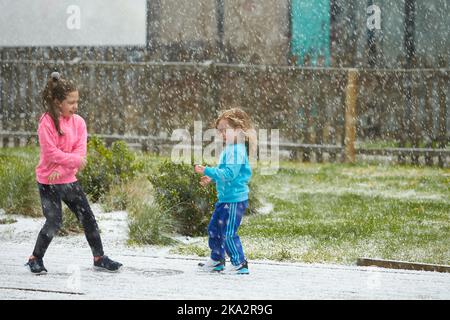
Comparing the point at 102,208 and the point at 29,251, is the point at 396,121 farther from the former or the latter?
the point at 29,251

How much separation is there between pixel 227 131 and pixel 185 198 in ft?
7.42

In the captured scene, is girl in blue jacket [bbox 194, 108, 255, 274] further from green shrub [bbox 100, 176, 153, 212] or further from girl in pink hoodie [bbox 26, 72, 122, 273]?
green shrub [bbox 100, 176, 153, 212]

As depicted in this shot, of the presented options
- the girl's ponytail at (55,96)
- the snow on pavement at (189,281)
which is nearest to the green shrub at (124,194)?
the snow on pavement at (189,281)

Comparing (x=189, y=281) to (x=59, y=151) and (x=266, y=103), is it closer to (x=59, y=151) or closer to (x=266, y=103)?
(x=59, y=151)

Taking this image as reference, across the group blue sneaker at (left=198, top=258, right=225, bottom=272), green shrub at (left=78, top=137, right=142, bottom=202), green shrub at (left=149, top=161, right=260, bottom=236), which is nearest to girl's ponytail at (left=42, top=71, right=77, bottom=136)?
blue sneaker at (left=198, top=258, right=225, bottom=272)

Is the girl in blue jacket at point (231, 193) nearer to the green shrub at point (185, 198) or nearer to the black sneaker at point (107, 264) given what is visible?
the black sneaker at point (107, 264)

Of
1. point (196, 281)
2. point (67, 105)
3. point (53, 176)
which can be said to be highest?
point (67, 105)

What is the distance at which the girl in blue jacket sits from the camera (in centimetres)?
568

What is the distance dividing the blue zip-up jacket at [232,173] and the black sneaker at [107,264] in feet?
2.78

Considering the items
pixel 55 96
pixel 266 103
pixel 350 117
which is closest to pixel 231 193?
pixel 55 96

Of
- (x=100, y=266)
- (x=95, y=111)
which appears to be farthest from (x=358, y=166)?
(x=100, y=266)

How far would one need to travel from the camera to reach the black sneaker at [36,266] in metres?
5.73

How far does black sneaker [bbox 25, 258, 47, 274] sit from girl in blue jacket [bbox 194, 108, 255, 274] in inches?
43.7

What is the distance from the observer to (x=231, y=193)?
5.75m
